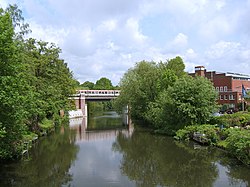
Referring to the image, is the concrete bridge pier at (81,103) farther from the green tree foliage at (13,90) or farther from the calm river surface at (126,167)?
the calm river surface at (126,167)

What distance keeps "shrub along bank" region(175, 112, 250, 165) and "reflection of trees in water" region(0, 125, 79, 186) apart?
10.8 meters

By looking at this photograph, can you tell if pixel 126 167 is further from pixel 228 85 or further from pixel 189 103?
pixel 228 85

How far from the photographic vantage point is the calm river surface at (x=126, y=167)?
16.2 meters

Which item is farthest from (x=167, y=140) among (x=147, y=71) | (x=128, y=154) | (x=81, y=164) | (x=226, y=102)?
(x=226, y=102)

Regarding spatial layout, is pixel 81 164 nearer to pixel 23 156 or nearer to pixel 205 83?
pixel 23 156

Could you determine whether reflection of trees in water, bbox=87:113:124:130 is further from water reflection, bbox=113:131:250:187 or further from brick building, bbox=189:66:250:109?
water reflection, bbox=113:131:250:187

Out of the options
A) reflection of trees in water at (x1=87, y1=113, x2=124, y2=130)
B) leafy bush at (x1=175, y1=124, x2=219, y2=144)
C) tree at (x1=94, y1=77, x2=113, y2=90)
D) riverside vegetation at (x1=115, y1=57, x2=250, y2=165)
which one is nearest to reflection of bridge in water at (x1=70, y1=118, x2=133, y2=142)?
riverside vegetation at (x1=115, y1=57, x2=250, y2=165)

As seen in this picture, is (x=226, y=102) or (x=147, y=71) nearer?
(x=147, y=71)

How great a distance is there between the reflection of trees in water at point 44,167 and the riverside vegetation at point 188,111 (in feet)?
36.6

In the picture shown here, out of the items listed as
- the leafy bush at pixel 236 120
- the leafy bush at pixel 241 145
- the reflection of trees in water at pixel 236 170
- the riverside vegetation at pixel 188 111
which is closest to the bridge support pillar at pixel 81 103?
the riverside vegetation at pixel 188 111

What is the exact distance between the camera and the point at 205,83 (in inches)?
1284

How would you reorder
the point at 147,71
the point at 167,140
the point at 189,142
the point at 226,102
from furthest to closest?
the point at 226,102
the point at 147,71
the point at 167,140
the point at 189,142

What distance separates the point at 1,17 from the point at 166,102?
21.8 meters

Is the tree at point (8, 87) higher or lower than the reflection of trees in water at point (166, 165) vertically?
higher
